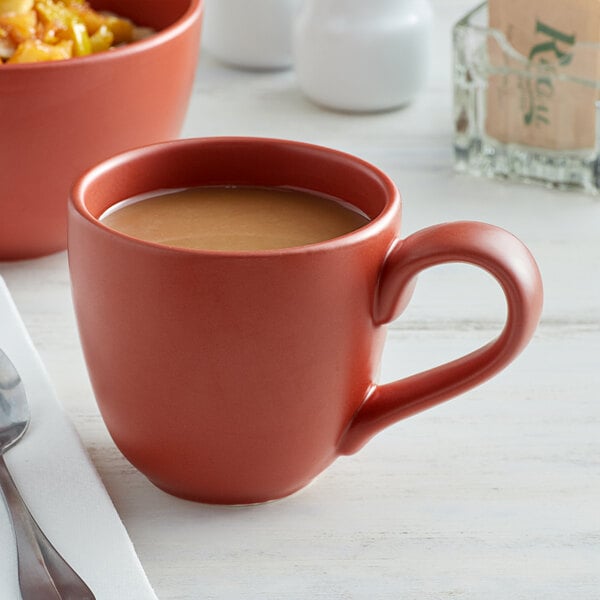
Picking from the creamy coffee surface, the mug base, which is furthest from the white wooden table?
the creamy coffee surface

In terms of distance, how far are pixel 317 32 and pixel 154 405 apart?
60cm

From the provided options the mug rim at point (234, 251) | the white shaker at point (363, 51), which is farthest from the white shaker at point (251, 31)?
the mug rim at point (234, 251)

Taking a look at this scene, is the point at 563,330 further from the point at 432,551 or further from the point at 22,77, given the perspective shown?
the point at 22,77

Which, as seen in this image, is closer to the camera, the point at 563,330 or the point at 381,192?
the point at 381,192

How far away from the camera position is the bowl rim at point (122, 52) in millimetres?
747

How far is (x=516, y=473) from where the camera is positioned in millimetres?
622

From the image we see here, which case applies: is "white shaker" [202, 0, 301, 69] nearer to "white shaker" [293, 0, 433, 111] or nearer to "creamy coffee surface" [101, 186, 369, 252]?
"white shaker" [293, 0, 433, 111]

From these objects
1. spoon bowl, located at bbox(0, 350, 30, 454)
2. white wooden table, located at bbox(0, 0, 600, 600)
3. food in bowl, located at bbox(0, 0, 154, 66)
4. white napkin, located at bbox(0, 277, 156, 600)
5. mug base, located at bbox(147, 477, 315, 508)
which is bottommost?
white wooden table, located at bbox(0, 0, 600, 600)

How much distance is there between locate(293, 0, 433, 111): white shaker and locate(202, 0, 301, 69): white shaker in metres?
0.06

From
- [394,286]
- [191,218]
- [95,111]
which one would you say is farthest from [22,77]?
[394,286]

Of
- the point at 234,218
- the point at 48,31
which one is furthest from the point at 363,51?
the point at 234,218

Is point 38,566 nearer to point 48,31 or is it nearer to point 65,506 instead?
point 65,506

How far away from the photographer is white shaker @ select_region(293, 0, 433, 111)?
104 centimetres

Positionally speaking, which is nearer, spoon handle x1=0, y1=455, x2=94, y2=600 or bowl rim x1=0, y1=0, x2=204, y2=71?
spoon handle x1=0, y1=455, x2=94, y2=600
